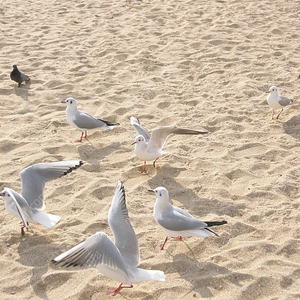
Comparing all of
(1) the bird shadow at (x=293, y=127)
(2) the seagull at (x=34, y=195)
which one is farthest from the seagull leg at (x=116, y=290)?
(1) the bird shadow at (x=293, y=127)

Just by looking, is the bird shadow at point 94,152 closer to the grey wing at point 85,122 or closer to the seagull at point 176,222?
the grey wing at point 85,122

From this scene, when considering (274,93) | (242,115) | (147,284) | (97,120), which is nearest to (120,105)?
(97,120)

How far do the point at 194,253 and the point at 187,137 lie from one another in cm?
208

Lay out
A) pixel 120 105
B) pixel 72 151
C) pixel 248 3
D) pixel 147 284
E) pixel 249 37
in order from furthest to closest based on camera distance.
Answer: pixel 248 3, pixel 249 37, pixel 120 105, pixel 72 151, pixel 147 284

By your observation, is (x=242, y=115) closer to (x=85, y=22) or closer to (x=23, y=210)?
(x=23, y=210)

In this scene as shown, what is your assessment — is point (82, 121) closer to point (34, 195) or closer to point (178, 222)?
point (34, 195)

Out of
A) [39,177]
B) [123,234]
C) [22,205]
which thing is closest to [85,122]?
[39,177]

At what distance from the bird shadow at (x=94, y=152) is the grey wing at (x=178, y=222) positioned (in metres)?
1.54

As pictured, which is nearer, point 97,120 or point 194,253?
point 194,253

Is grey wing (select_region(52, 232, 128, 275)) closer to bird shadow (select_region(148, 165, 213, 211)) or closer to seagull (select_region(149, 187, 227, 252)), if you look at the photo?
seagull (select_region(149, 187, 227, 252))

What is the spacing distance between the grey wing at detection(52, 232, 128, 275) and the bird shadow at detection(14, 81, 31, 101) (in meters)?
3.81

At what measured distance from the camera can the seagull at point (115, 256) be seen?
2.81 metres

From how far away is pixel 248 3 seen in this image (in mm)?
10086

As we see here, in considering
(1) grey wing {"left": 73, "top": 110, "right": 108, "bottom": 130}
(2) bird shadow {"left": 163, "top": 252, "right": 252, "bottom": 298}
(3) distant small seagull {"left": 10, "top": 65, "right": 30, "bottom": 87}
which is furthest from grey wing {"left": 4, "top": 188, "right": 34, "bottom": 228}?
(3) distant small seagull {"left": 10, "top": 65, "right": 30, "bottom": 87}
